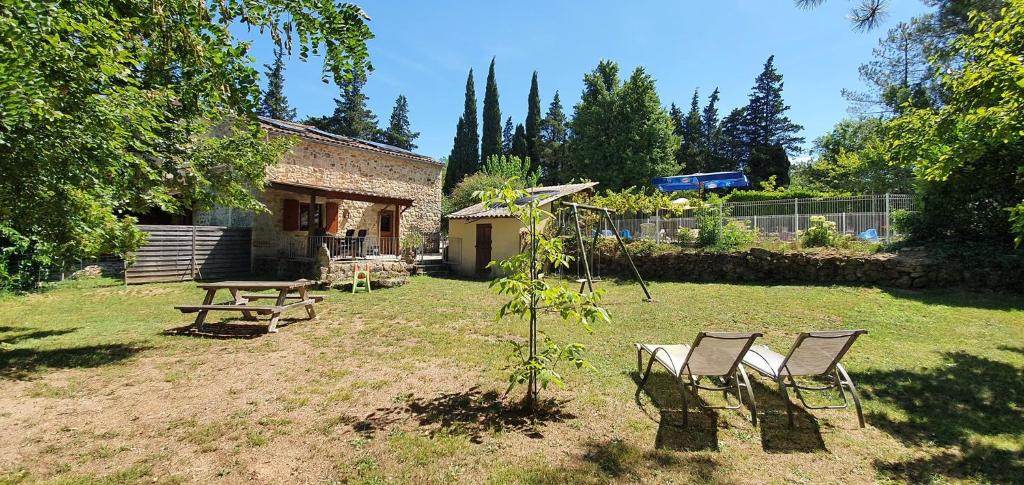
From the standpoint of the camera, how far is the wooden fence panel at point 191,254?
13.2m

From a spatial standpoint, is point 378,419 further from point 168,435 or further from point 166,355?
point 166,355

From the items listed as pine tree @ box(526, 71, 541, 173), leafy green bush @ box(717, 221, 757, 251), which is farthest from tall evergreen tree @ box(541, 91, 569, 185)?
leafy green bush @ box(717, 221, 757, 251)

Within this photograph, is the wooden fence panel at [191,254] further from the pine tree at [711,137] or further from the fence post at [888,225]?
the pine tree at [711,137]

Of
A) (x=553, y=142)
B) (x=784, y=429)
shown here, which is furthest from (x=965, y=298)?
(x=553, y=142)

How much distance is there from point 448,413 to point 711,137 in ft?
160

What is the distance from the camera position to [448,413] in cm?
396

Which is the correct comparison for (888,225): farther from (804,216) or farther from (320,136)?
(320,136)

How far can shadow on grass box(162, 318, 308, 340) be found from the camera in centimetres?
699

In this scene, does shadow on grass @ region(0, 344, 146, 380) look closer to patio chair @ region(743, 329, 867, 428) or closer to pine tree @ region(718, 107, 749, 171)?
patio chair @ region(743, 329, 867, 428)

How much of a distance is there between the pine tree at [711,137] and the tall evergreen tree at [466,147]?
2308 centimetres

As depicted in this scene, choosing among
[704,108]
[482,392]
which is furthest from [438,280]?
[704,108]

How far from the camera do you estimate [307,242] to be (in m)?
15.0

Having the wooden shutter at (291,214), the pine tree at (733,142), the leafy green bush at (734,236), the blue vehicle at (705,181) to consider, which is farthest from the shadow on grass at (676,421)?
the pine tree at (733,142)

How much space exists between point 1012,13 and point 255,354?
10.4 m
